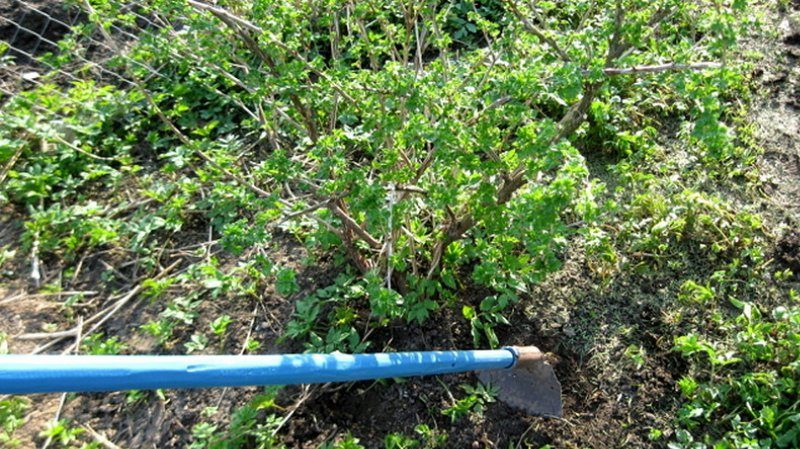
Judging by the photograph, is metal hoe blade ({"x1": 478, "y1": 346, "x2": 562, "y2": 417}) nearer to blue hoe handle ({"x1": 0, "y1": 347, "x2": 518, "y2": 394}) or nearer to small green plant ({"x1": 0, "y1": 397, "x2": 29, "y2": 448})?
blue hoe handle ({"x1": 0, "y1": 347, "x2": 518, "y2": 394})

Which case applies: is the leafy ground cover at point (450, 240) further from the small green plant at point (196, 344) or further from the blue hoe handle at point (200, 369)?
the blue hoe handle at point (200, 369)

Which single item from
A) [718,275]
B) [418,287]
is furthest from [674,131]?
[418,287]

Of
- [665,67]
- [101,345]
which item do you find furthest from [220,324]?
[665,67]

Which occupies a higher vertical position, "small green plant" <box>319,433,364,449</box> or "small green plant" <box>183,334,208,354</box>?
"small green plant" <box>319,433,364,449</box>

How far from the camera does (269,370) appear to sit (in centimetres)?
167

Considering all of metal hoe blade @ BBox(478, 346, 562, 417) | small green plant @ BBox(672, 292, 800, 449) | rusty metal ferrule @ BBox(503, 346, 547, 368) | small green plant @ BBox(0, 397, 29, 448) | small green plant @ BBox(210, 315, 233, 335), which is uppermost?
small green plant @ BBox(672, 292, 800, 449)

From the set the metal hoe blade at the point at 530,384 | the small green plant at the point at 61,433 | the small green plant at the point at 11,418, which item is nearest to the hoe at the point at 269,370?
the metal hoe blade at the point at 530,384

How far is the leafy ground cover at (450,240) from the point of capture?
207 centimetres

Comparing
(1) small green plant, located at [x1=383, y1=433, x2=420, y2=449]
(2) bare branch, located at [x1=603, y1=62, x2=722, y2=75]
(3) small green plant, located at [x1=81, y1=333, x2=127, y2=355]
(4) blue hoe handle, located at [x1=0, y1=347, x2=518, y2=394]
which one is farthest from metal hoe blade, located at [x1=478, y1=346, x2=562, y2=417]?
(3) small green plant, located at [x1=81, y1=333, x2=127, y2=355]

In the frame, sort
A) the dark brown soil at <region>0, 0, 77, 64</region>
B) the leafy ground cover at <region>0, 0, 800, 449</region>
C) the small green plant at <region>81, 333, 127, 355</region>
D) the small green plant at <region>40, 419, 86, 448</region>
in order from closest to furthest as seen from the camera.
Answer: the leafy ground cover at <region>0, 0, 800, 449</region> < the small green plant at <region>40, 419, 86, 448</region> < the small green plant at <region>81, 333, 127, 355</region> < the dark brown soil at <region>0, 0, 77, 64</region>

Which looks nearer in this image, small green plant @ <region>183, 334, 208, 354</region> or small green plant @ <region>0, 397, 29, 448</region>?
small green plant @ <region>0, 397, 29, 448</region>

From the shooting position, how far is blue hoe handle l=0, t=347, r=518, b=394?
1277 millimetres

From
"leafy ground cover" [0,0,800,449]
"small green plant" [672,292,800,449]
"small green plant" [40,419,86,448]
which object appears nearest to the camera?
"leafy ground cover" [0,0,800,449]

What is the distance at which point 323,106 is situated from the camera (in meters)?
2.28
